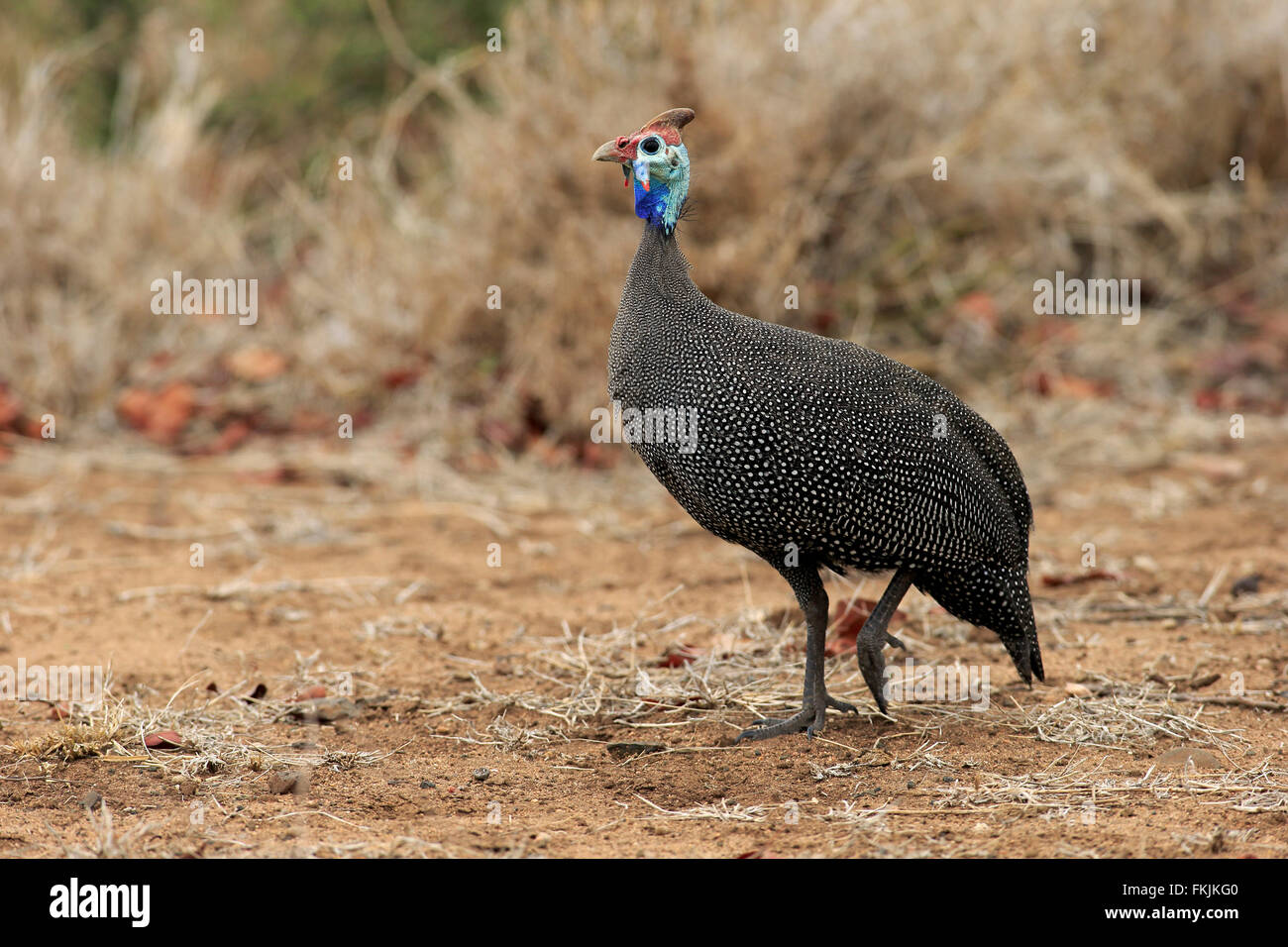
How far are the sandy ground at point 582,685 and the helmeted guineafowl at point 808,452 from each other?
334 mm

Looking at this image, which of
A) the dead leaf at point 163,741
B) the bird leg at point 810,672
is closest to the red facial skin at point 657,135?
the bird leg at point 810,672

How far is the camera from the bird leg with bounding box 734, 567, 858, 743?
3.41 m

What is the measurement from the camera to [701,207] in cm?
601

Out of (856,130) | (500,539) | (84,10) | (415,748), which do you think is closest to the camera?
(415,748)

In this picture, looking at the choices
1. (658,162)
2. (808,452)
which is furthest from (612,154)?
(808,452)

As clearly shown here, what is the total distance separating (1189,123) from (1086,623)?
4252 mm

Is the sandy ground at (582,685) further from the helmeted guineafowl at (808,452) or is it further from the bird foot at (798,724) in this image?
the helmeted guineafowl at (808,452)

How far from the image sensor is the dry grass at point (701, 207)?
238 inches

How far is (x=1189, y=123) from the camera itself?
7.50 meters

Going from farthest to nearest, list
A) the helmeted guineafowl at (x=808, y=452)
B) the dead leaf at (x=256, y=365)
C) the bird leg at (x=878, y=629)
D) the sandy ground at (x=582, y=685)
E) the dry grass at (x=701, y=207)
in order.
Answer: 1. the dead leaf at (x=256, y=365)
2. the dry grass at (x=701, y=207)
3. the bird leg at (x=878, y=629)
4. the helmeted guineafowl at (x=808, y=452)
5. the sandy ground at (x=582, y=685)

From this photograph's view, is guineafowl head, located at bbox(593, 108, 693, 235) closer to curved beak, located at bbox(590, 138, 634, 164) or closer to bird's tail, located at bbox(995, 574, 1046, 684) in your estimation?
curved beak, located at bbox(590, 138, 634, 164)

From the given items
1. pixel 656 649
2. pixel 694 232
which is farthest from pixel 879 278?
pixel 656 649

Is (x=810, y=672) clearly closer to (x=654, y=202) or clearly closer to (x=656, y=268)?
(x=656, y=268)

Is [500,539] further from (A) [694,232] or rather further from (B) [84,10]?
(B) [84,10]
